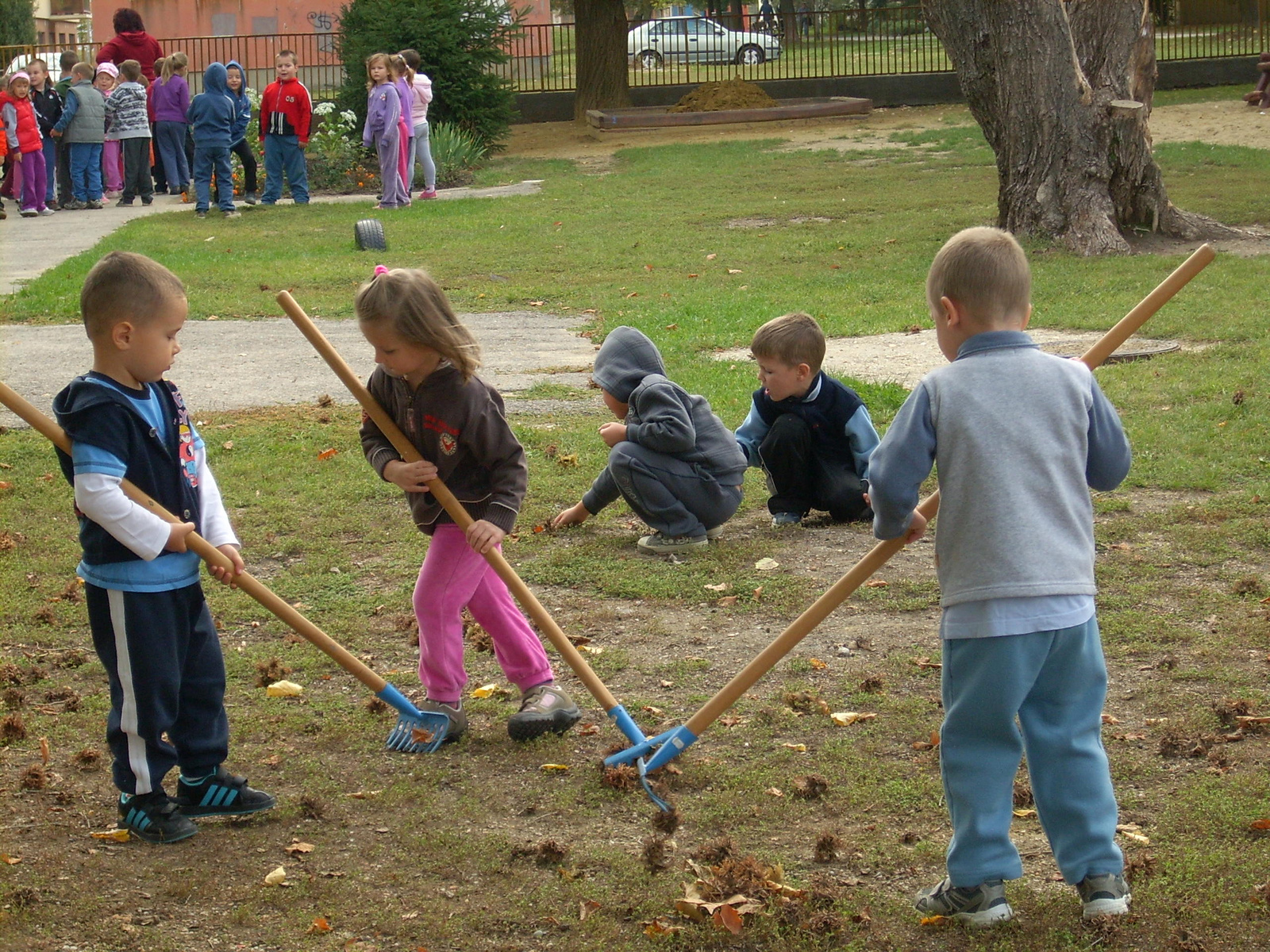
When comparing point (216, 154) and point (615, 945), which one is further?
point (216, 154)

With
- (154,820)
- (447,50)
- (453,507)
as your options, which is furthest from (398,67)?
(154,820)

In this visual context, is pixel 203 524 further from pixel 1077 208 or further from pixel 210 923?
pixel 1077 208

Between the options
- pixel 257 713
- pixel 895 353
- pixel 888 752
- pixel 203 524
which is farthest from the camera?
pixel 895 353

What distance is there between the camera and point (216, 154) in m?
17.9

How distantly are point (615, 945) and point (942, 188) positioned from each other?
1597cm

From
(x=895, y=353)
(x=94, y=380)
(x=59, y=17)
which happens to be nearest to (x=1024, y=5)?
(x=895, y=353)

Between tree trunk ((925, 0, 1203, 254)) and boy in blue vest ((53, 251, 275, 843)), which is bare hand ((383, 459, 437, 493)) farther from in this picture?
tree trunk ((925, 0, 1203, 254))

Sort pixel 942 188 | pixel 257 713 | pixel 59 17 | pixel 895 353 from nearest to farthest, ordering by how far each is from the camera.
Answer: pixel 257 713 < pixel 895 353 < pixel 942 188 < pixel 59 17

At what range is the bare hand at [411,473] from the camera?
3.64 meters

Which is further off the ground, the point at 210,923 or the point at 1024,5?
the point at 1024,5

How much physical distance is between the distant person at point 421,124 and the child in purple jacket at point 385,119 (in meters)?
0.78

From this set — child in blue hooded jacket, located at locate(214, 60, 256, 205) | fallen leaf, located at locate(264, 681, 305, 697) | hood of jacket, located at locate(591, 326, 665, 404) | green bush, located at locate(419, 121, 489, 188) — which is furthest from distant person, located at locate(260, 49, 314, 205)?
fallen leaf, located at locate(264, 681, 305, 697)

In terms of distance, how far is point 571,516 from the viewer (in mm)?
5820

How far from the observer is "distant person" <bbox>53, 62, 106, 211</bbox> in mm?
18453
